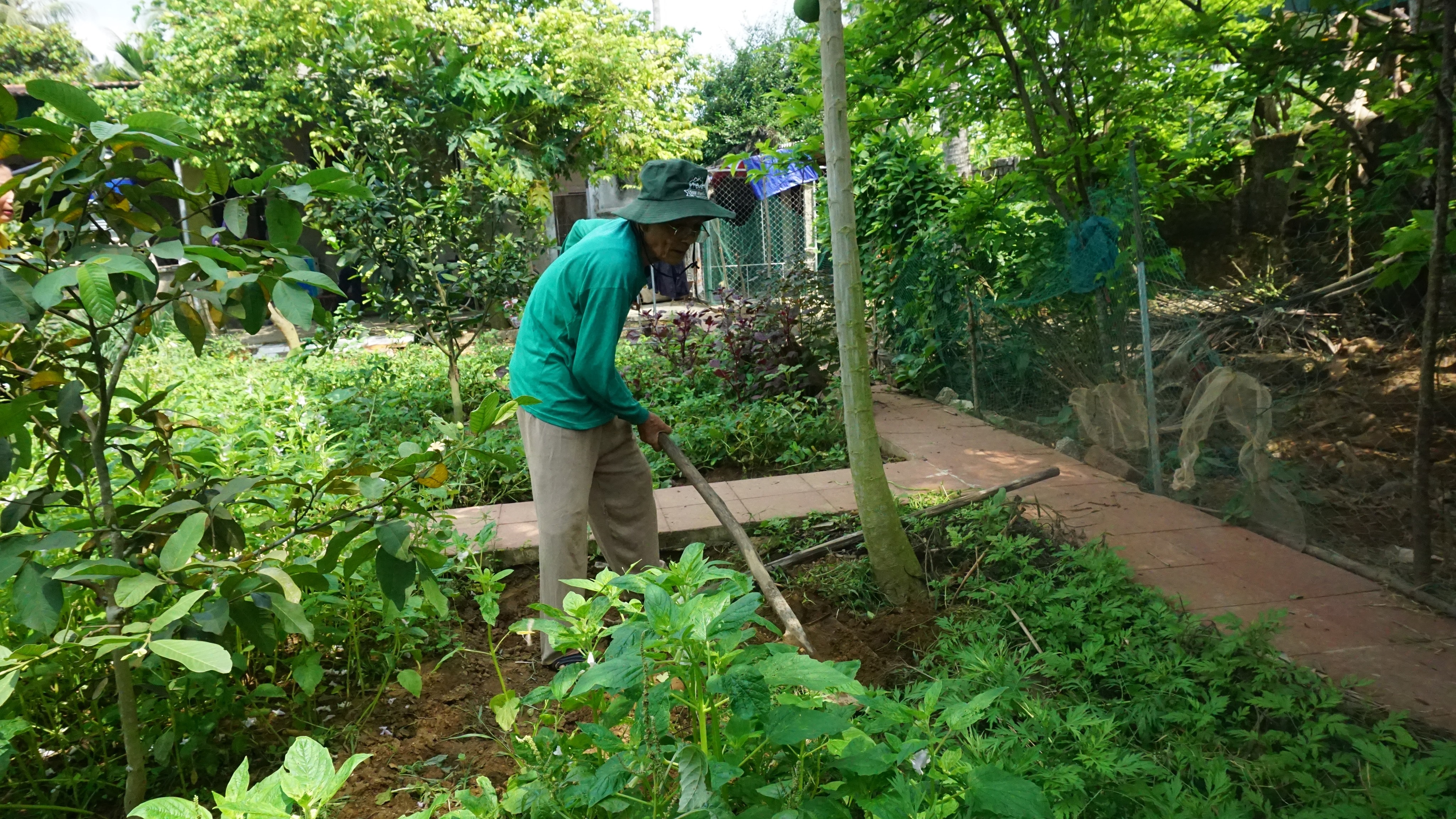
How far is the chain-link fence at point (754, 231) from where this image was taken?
51.6 ft

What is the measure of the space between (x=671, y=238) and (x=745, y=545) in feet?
3.62

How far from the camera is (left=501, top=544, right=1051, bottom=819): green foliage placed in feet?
4.67

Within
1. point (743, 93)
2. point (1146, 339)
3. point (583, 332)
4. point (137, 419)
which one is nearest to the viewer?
point (137, 419)

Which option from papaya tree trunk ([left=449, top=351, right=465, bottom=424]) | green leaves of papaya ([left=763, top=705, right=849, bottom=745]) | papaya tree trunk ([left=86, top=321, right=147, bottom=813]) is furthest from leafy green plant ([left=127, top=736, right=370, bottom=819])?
papaya tree trunk ([left=449, top=351, right=465, bottom=424])

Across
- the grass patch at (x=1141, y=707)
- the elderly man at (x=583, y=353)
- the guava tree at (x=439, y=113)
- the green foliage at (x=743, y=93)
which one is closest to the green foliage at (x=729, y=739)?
the grass patch at (x=1141, y=707)

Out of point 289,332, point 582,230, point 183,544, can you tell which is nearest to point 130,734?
point 183,544

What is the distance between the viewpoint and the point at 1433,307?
318 cm

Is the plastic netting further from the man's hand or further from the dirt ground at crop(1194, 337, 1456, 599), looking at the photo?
the man's hand

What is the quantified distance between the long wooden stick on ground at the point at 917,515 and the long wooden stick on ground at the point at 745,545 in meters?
0.38

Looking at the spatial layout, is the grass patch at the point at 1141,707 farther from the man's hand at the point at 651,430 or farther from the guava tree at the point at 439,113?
the guava tree at the point at 439,113

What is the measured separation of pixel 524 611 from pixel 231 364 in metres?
6.75

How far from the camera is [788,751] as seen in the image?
1.60 meters

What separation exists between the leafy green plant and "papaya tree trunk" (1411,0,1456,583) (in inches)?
139

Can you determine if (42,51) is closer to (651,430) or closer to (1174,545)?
(651,430)
